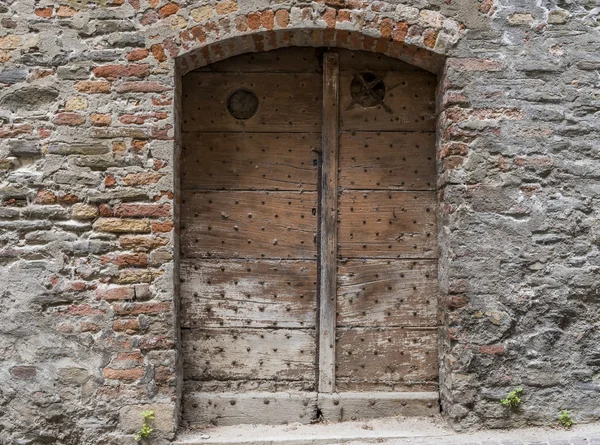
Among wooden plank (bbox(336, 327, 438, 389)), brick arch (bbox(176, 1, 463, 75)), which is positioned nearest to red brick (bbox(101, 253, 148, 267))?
brick arch (bbox(176, 1, 463, 75))

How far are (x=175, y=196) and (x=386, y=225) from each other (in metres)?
1.29

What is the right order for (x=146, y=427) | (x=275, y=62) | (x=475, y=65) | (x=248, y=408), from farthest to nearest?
(x=275, y=62)
(x=248, y=408)
(x=475, y=65)
(x=146, y=427)

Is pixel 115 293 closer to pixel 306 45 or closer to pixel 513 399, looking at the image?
pixel 306 45

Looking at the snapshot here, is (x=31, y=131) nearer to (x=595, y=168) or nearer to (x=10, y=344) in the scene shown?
(x=10, y=344)

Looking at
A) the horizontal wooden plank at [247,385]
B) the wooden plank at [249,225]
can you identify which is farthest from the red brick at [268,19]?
the horizontal wooden plank at [247,385]

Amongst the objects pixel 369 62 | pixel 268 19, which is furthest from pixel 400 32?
pixel 268 19

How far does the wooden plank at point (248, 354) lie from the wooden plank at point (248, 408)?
113 millimetres

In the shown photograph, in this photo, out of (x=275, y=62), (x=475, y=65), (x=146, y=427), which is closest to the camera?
(x=146, y=427)

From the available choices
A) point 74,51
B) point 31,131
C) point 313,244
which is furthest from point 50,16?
point 313,244

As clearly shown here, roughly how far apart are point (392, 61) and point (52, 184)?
215 cm

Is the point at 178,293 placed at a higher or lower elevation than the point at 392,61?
lower

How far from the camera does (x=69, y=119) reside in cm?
311

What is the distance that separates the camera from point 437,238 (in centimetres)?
344

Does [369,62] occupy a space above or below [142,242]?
above
